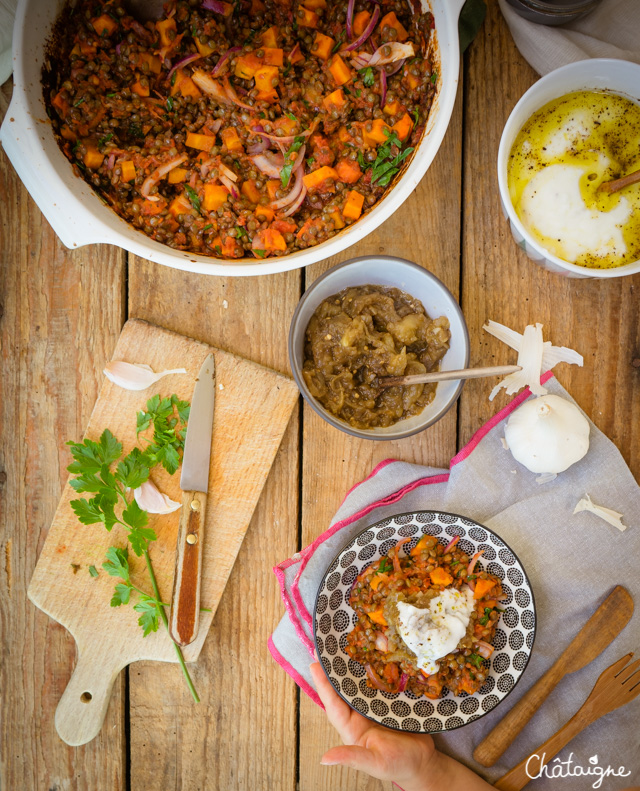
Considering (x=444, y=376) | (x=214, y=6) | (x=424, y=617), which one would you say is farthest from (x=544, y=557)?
(x=214, y=6)

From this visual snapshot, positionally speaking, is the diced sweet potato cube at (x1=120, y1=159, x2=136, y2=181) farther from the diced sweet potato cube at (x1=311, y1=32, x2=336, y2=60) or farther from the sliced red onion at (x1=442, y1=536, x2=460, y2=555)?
the sliced red onion at (x1=442, y1=536, x2=460, y2=555)

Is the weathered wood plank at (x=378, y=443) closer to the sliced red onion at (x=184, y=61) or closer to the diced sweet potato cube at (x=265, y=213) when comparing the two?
the diced sweet potato cube at (x=265, y=213)

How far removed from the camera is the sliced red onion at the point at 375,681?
162cm

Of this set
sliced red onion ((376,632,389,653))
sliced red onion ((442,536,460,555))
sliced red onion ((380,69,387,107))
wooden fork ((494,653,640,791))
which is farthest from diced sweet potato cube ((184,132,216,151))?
wooden fork ((494,653,640,791))

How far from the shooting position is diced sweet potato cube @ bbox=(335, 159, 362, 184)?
145 centimetres

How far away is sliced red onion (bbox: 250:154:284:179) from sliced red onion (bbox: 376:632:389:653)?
1.24 meters

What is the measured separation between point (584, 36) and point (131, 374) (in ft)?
5.20

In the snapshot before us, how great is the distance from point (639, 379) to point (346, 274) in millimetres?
950

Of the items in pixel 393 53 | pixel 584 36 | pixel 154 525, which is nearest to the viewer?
pixel 393 53

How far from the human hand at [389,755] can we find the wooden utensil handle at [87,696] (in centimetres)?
62

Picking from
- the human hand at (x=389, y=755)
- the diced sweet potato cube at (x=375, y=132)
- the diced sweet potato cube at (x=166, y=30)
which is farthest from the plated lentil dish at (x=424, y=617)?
the diced sweet potato cube at (x=166, y=30)

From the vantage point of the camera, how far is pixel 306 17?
142 cm

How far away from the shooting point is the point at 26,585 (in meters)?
1.81

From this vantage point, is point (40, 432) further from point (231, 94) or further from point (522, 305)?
point (522, 305)
